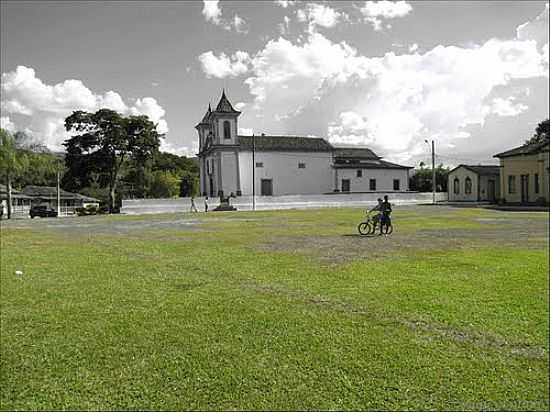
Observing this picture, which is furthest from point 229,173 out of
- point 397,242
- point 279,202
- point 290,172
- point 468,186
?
point 397,242

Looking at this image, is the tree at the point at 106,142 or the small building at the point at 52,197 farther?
the small building at the point at 52,197

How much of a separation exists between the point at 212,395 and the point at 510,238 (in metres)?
14.6

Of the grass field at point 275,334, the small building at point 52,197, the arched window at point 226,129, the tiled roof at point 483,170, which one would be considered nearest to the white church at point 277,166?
the arched window at point 226,129

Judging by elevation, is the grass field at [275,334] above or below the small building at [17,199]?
below

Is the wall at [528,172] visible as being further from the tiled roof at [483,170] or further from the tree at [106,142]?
the tree at [106,142]

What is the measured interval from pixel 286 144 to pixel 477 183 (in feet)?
71.8

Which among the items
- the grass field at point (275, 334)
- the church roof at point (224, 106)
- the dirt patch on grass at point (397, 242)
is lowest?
the grass field at point (275, 334)

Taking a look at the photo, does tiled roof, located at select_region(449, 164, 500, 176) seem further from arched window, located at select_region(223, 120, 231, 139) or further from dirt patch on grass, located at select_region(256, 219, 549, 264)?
dirt patch on grass, located at select_region(256, 219, 549, 264)

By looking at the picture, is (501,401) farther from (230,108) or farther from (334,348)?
(230,108)

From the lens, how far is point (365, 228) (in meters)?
19.2

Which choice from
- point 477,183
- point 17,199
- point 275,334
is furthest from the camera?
point 17,199

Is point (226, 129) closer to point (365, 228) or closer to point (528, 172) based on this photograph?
point (528, 172)

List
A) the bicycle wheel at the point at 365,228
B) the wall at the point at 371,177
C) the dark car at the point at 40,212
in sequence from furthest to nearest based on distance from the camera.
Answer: the wall at the point at 371,177, the dark car at the point at 40,212, the bicycle wheel at the point at 365,228

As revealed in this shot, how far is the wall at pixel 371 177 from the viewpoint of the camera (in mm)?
60250
